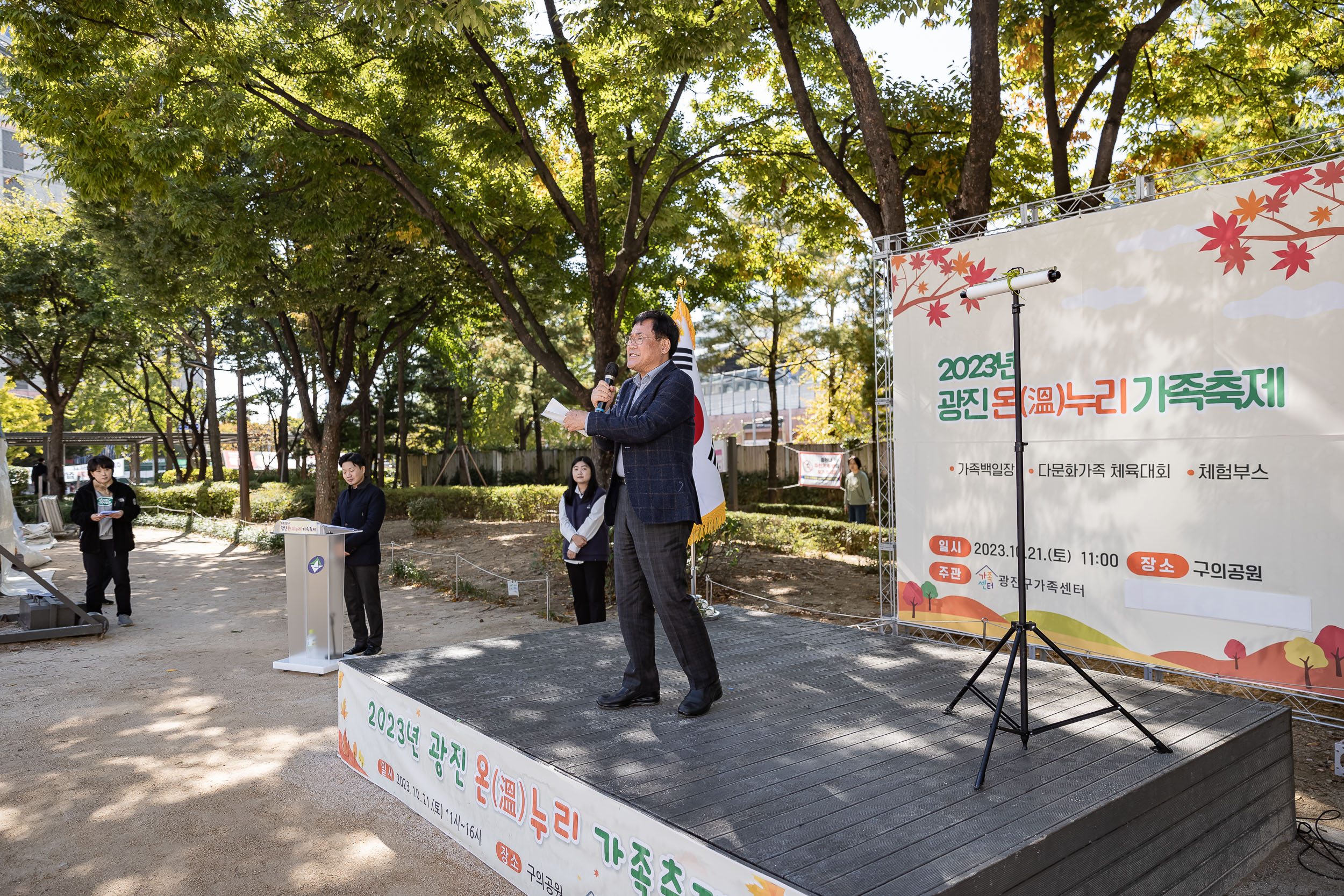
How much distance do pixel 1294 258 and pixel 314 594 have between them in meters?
6.87

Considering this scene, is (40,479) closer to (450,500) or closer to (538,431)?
(450,500)

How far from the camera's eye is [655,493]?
3605 millimetres

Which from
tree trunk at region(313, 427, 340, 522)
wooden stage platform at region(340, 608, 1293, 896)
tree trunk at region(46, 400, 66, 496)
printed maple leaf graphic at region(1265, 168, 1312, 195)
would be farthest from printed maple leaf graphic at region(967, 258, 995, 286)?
tree trunk at region(46, 400, 66, 496)

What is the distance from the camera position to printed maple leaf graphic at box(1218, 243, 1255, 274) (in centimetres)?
456

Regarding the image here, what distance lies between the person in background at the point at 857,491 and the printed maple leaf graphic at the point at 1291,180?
10.3 meters

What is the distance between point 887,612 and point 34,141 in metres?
10.3

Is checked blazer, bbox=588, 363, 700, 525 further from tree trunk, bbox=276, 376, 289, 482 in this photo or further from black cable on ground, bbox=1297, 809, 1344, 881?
tree trunk, bbox=276, 376, 289, 482

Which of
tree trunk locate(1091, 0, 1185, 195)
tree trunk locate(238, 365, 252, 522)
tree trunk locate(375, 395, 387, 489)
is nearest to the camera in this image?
tree trunk locate(1091, 0, 1185, 195)

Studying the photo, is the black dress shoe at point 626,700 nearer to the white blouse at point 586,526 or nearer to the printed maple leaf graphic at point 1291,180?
the white blouse at point 586,526

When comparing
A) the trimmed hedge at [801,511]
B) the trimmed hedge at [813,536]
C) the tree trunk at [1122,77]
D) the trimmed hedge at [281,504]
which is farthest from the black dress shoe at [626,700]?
the trimmed hedge at [281,504]

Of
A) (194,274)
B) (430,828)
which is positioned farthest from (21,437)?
(430,828)

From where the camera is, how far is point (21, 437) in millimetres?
24500

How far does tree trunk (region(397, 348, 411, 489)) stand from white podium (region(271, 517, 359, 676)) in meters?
16.6

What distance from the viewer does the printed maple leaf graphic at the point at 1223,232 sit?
4613mm
